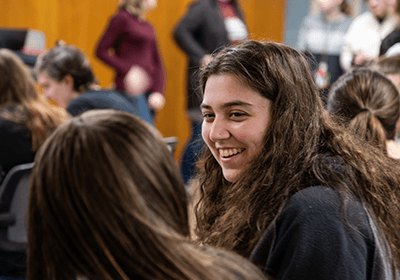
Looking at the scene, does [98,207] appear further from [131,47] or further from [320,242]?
[131,47]

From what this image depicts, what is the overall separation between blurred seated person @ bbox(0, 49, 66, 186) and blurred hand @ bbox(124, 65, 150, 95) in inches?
61.9

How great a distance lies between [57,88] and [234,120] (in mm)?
1819

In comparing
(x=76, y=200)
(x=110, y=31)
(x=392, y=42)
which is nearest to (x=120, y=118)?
(x=76, y=200)

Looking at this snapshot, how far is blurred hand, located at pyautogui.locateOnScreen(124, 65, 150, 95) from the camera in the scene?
149 inches

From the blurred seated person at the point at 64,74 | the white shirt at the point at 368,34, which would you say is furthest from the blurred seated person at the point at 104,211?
the white shirt at the point at 368,34

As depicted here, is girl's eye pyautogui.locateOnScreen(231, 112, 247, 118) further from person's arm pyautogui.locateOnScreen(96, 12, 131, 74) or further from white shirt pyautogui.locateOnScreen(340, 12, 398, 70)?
person's arm pyautogui.locateOnScreen(96, 12, 131, 74)

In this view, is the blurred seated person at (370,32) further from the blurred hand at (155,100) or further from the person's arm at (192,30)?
the blurred hand at (155,100)

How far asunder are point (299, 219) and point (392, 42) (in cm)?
224

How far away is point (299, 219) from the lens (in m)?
0.95

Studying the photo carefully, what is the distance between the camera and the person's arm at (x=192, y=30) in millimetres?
3842

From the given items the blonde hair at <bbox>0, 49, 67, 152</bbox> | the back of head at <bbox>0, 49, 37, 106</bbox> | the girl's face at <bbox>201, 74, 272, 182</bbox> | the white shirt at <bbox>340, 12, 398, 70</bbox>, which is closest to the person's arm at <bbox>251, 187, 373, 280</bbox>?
the girl's face at <bbox>201, 74, 272, 182</bbox>

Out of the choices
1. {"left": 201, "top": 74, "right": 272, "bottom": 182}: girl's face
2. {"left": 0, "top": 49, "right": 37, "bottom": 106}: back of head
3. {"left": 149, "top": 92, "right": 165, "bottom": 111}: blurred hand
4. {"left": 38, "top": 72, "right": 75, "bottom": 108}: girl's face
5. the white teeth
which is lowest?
{"left": 149, "top": 92, "right": 165, "bottom": 111}: blurred hand

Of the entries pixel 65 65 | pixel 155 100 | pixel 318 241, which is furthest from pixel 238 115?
pixel 155 100

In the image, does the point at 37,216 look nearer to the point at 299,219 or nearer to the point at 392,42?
the point at 299,219
